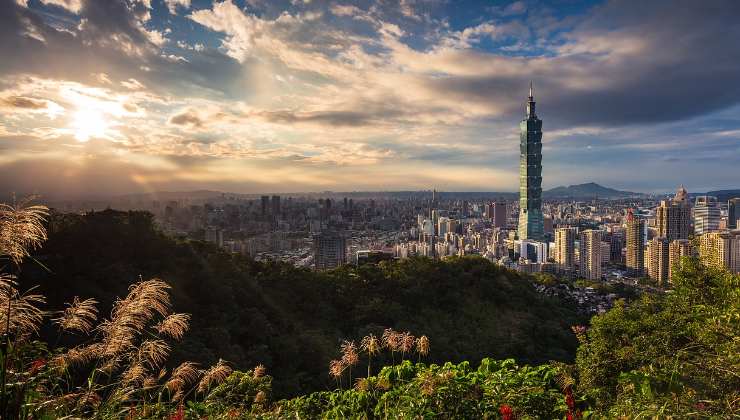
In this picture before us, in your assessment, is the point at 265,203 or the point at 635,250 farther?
the point at 635,250

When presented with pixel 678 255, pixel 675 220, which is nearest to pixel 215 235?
pixel 678 255

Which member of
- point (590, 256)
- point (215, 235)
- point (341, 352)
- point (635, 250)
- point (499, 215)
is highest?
point (215, 235)

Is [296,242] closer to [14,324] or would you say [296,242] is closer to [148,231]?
[148,231]

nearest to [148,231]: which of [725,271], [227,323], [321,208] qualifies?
[227,323]

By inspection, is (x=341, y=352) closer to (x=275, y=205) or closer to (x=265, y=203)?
(x=265, y=203)

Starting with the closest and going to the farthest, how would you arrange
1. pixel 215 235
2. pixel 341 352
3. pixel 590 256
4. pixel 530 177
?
pixel 341 352, pixel 215 235, pixel 590 256, pixel 530 177

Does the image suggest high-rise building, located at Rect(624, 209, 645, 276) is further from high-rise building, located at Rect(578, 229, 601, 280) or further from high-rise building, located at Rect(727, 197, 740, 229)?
high-rise building, located at Rect(727, 197, 740, 229)
